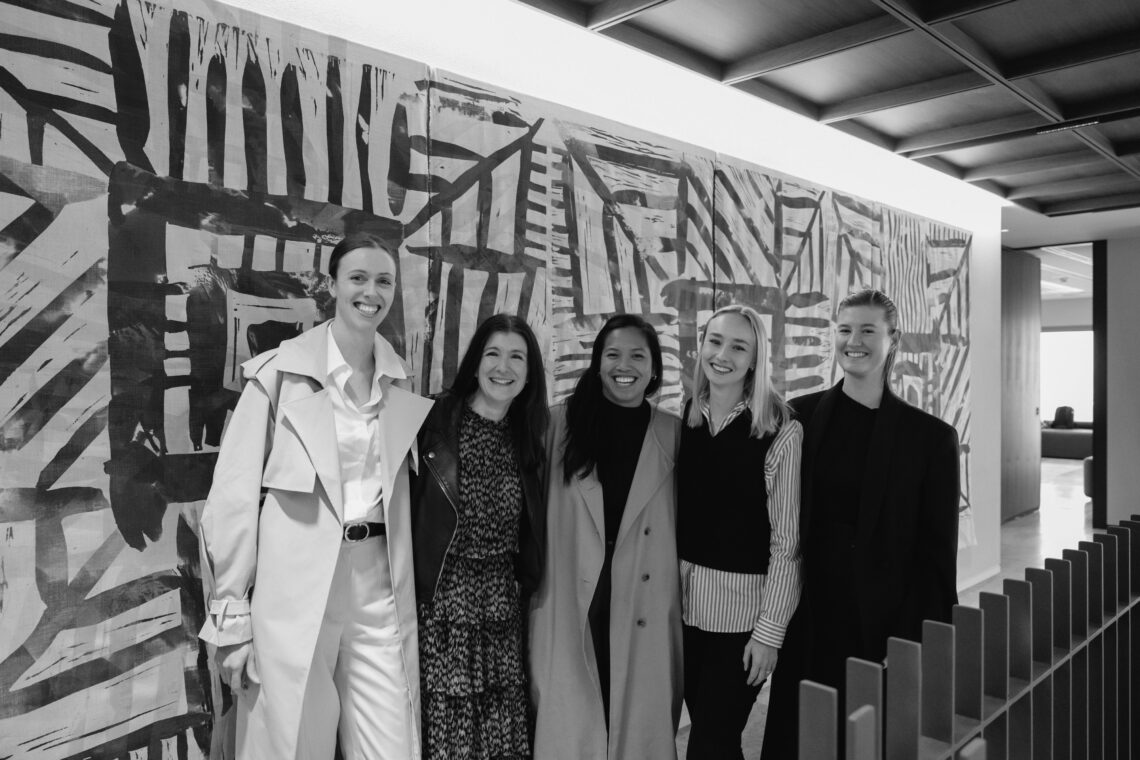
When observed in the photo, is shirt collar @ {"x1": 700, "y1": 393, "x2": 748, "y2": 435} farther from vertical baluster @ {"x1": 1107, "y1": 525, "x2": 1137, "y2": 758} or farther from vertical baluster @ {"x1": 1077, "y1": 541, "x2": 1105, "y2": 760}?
vertical baluster @ {"x1": 1107, "y1": 525, "x2": 1137, "y2": 758}

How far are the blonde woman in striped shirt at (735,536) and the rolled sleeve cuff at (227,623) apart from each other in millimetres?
1241

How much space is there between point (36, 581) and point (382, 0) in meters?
2.05

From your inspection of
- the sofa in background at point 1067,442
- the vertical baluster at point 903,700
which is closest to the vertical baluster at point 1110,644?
the vertical baluster at point 903,700

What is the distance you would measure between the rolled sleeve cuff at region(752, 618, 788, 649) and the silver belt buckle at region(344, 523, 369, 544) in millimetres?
1143

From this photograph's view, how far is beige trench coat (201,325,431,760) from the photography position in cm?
177

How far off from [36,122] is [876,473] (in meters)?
2.48

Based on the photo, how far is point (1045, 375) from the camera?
18875 millimetres

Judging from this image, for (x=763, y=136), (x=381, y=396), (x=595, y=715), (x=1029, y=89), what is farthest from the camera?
(x=763, y=136)

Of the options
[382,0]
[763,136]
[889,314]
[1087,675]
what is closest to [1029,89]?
[763,136]

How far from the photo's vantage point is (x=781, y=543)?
2129mm

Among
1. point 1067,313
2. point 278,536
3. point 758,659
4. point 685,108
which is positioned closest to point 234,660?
point 278,536

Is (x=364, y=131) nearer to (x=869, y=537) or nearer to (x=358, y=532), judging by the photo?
(x=358, y=532)

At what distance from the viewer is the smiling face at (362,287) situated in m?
1.97

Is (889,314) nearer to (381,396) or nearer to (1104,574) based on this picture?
(1104,574)
